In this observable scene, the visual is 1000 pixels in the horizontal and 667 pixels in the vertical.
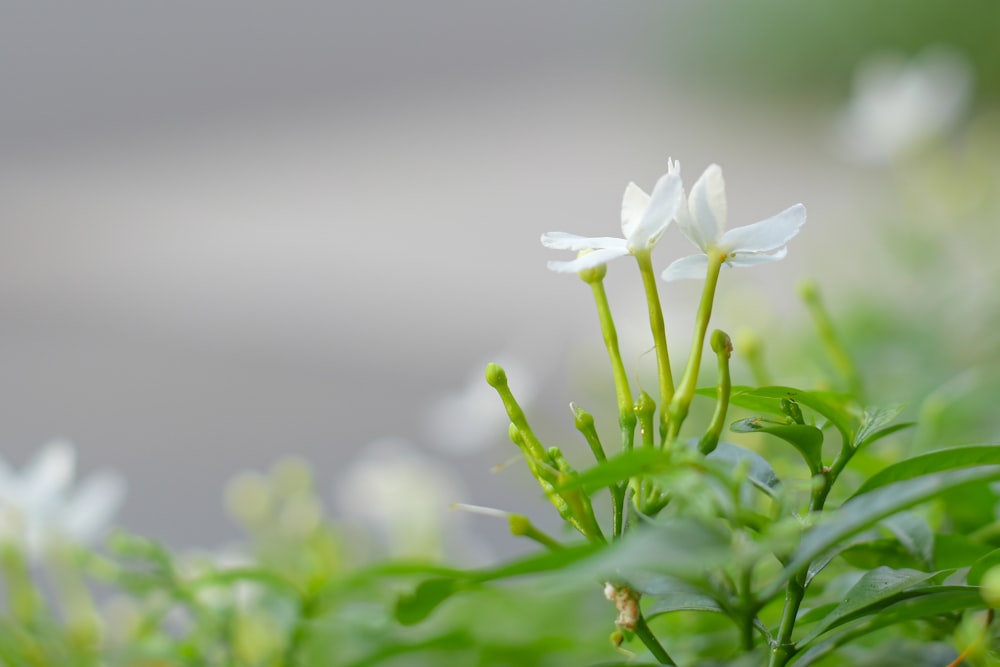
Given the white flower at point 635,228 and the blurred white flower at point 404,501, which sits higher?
the blurred white flower at point 404,501

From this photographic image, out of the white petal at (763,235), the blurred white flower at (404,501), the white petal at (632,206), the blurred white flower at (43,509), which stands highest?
the blurred white flower at (404,501)

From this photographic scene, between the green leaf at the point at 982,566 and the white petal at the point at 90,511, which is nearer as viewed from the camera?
the green leaf at the point at 982,566

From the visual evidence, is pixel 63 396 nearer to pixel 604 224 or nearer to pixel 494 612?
pixel 604 224

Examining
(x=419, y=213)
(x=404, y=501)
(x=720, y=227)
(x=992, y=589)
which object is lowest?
(x=992, y=589)

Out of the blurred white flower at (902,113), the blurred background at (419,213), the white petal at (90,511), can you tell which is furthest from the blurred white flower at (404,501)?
the blurred white flower at (902,113)

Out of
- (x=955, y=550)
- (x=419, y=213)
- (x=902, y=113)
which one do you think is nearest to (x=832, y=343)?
(x=955, y=550)

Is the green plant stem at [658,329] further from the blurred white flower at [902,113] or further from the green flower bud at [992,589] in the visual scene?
the blurred white flower at [902,113]

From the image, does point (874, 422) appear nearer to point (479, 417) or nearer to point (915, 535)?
point (915, 535)
